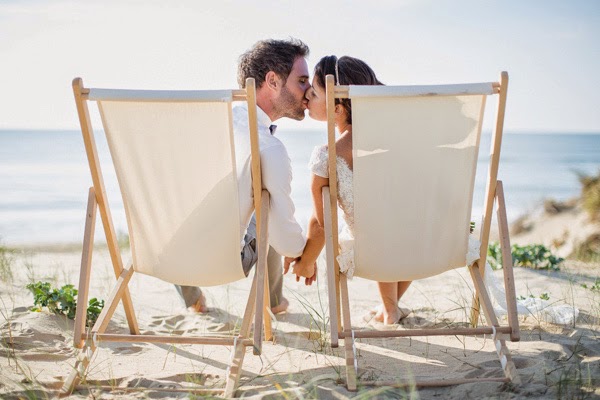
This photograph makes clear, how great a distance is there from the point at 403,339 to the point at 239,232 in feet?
3.81

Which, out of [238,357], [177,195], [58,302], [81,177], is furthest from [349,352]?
[81,177]

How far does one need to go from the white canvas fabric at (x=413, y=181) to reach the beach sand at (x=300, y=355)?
0.47 metres

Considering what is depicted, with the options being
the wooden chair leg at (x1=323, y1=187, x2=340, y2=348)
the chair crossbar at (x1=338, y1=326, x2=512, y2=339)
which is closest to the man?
the wooden chair leg at (x1=323, y1=187, x2=340, y2=348)

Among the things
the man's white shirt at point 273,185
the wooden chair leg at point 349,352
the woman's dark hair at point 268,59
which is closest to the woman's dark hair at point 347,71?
the woman's dark hair at point 268,59

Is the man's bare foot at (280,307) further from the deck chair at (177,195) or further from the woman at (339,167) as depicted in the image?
the deck chair at (177,195)

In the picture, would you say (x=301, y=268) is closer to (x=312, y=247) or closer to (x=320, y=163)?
(x=312, y=247)

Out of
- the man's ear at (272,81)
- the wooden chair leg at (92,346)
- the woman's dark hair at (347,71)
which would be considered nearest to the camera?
the wooden chair leg at (92,346)

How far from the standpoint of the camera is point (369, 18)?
2770 centimetres

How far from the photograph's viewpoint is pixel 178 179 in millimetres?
2818

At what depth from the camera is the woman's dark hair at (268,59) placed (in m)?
3.66

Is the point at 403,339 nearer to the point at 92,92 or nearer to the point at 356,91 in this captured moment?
the point at 356,91

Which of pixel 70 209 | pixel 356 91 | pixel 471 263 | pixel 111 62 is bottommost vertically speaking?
pixel 70 209

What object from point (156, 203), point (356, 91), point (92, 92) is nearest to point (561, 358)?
point (356, 91)

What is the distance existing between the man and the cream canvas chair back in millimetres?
181
